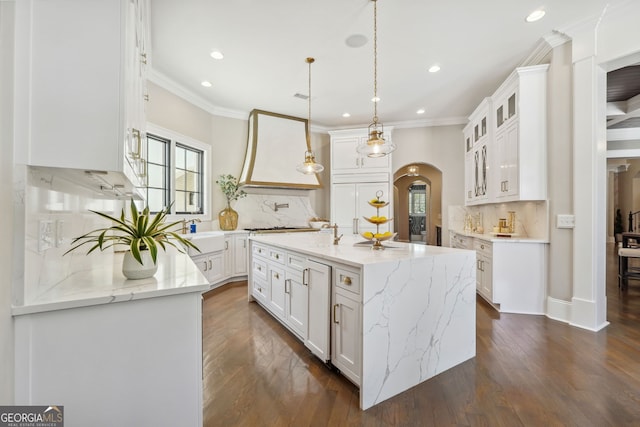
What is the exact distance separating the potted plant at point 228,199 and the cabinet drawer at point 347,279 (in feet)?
10.8

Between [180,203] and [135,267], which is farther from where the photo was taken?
[180,203]

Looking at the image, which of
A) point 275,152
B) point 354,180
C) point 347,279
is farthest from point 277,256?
point 354,180

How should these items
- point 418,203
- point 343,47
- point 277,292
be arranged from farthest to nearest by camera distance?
point 418,203 < point 343,47 < point 277,292

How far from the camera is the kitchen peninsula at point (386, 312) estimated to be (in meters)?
1.63

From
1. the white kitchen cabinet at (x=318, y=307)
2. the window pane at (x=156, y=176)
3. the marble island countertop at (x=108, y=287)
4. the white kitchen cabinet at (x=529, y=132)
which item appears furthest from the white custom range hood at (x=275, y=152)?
the marble island countertop at (x=108, y=287)

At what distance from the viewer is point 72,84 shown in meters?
0.97

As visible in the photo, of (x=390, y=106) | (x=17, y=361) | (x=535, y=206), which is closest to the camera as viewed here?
(x=17, y=361)

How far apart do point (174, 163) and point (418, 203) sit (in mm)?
10504

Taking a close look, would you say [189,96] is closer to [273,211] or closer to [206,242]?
[206,242]

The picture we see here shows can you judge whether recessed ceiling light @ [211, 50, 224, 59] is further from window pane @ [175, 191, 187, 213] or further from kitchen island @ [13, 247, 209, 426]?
kitchen island @ [13, 247, 209, 426]

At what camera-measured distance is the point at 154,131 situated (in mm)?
3656

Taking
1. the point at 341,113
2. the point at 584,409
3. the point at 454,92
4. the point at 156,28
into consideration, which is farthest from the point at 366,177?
the point at 584,409

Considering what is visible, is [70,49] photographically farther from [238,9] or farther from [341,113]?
[341,113]

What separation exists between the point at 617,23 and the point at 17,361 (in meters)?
4.69
